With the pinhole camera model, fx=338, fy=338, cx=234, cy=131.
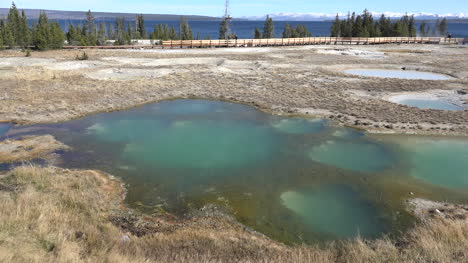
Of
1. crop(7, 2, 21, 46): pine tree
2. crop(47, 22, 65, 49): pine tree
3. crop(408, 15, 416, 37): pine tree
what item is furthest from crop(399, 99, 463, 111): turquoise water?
crop(408, 15, 416, 37): pine tree

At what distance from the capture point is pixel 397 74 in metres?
32.5

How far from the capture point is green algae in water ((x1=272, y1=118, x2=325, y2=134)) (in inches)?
659

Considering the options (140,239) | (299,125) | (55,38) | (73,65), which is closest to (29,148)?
(140,239)

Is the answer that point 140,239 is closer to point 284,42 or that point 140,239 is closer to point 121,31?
point 284,42

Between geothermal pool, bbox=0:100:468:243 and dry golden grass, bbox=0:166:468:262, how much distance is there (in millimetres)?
895

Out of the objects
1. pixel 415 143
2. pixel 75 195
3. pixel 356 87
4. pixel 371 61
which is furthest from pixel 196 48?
pixel 75 195

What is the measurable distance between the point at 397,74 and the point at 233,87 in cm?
1738

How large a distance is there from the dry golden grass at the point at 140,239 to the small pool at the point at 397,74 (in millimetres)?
25195

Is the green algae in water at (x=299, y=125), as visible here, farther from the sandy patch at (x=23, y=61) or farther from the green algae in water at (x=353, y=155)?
the sandy patch at (x=23, y=61)

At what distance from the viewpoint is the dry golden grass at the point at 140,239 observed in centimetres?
621

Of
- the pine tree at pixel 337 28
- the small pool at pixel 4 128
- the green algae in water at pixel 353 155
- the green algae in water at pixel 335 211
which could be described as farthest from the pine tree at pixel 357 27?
the small pool at pixel 4 128

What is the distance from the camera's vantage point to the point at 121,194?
10.7m

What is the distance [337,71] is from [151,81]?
18084 millimetres

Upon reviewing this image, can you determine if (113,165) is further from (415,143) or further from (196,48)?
(196,48)
